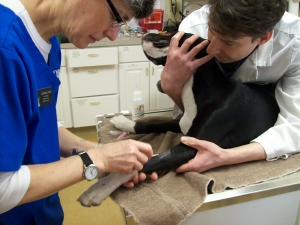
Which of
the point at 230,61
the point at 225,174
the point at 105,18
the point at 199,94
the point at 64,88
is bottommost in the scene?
the point at 64,88

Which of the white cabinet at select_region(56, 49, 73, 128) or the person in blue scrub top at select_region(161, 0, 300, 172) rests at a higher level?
the person in blue scrub top at select_region(161, 0, 300, 172)

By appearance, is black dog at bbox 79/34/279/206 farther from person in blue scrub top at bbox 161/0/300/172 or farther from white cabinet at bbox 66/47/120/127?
white cabinet at bbox 66/47/120/127

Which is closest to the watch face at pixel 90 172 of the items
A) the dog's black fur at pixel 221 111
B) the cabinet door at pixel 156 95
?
the dog's black fur at pixel 221 111

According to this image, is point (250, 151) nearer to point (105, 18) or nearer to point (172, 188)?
point (172, 188)

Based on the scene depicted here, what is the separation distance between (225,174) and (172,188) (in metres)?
0.17

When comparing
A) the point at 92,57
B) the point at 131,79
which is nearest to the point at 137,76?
the point at 131,79

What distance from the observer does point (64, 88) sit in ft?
8.33

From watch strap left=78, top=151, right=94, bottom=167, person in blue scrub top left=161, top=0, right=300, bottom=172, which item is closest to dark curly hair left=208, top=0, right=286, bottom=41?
person in blue scrub top left=161, top=0, right=300, bottom=172

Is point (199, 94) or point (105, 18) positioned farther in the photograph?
point (199, 94)

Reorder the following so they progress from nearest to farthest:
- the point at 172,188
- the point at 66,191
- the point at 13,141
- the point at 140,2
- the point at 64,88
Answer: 1. the point at 13,141
2. the point at 140,2
3. the point at 172,188
4. the point at 66,191
5. the point at 64,88

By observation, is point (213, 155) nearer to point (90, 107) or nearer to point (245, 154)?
point (245, 154)

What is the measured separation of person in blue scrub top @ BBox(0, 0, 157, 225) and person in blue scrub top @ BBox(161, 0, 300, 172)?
20 centimetres

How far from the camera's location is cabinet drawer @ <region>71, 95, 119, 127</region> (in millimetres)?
2633

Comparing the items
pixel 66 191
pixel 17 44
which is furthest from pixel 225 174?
pixel 66 191
